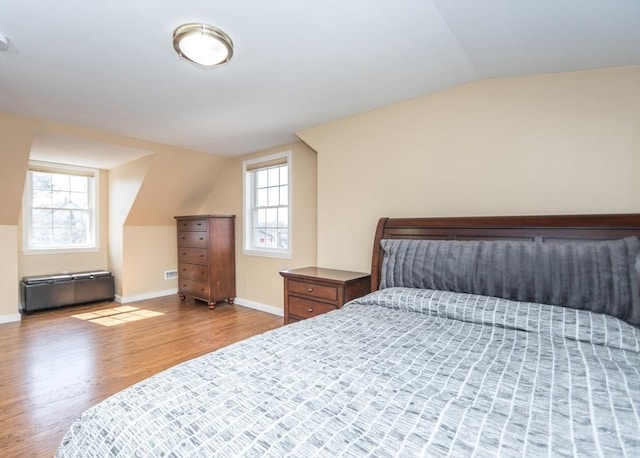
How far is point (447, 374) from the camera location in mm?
1126

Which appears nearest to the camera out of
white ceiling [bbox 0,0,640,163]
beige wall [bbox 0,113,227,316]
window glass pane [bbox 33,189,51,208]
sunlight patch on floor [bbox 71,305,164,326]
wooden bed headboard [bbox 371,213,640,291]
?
white ceiling [bbox 0,0,640,163]

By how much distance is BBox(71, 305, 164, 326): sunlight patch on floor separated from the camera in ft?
12.7

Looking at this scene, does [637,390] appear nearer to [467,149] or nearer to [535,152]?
[535,152]

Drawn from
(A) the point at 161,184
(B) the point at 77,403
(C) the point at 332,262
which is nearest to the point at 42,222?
(A) the point at 161,184

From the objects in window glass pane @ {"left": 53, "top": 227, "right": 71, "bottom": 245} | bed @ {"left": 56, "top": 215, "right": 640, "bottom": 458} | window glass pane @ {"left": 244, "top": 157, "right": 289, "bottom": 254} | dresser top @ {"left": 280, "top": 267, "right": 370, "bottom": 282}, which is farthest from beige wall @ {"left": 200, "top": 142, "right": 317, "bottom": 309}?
window glass pane @ {"left": 53, "top": 227, "right": 71, "bottom": 245}

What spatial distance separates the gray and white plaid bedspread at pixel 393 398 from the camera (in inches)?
30.1

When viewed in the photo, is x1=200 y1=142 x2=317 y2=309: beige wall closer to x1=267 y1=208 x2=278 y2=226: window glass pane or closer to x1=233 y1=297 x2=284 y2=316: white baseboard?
x1=233 y1=297 x2=284 y2=316: white baseboard

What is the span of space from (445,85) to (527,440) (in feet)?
7.81

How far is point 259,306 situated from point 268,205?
1.42 meters

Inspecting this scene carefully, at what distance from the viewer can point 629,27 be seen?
5.02 feet

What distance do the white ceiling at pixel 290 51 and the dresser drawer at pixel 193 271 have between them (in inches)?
90.9

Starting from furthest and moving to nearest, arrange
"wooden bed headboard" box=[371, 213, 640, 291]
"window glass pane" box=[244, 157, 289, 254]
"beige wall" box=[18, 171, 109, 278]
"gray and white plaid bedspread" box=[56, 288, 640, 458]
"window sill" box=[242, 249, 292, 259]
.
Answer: "beige wall" box=[18, 171, 109, 278] < "window glass pane" box=[244, 157, 289, 254] < "window sill" box=[242, 249, 292, 259] < "wooden bed headboard" box=[371, 213, 640, 291] < "gray and white plaid bedspread" box=[56, 288, 640, 458]

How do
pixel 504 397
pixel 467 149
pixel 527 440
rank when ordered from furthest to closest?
pixel 467 149 → pixel 504 397 → pixel 527 440

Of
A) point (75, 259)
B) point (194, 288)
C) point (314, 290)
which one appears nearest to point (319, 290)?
point (314, 290)
